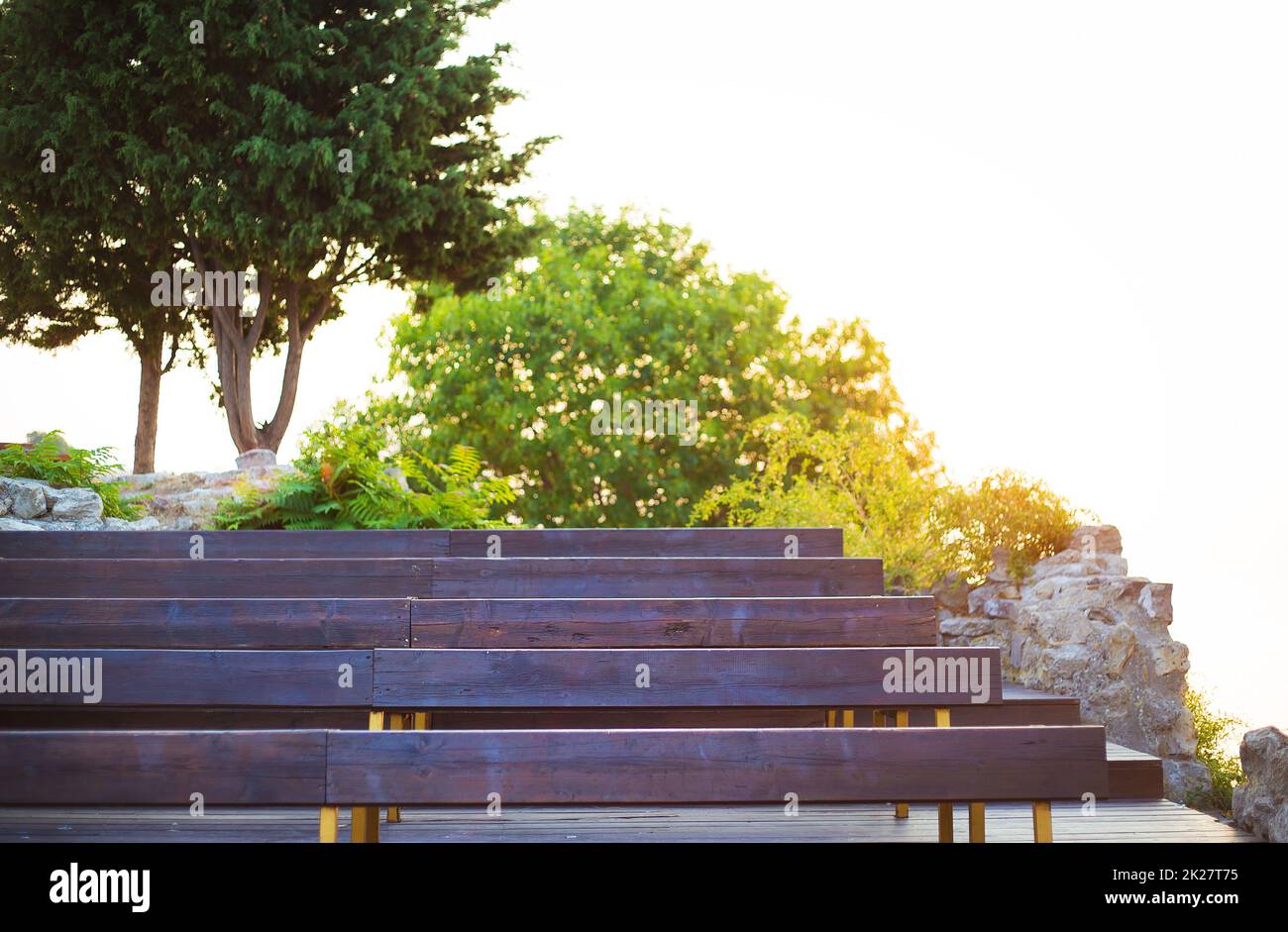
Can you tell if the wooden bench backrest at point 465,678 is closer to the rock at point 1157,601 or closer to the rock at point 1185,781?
the rock at point 1185,781

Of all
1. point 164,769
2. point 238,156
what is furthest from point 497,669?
point 238,156

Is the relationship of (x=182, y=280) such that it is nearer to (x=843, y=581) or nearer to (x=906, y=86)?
(x=906, y=86)

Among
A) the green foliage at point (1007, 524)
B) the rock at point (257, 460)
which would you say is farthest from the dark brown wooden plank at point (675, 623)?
the rock at point (257, 460)

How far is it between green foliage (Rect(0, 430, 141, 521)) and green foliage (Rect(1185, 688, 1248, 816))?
27.1 ft

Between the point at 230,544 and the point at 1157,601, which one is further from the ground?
the point at 230,544

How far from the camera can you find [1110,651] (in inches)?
296

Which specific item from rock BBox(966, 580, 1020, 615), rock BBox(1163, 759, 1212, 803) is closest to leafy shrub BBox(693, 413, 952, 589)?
rock BBox(966, 580, 1020, 615)

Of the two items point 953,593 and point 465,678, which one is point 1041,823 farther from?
point 953,593

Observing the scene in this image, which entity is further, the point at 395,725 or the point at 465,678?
the point at 395,725

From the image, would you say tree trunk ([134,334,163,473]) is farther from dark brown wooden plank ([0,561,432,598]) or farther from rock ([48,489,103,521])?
dark brown wooden plank ([0,561,432,598])

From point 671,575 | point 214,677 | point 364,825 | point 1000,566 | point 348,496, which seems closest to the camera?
point 364,825

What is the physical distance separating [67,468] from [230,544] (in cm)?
316
